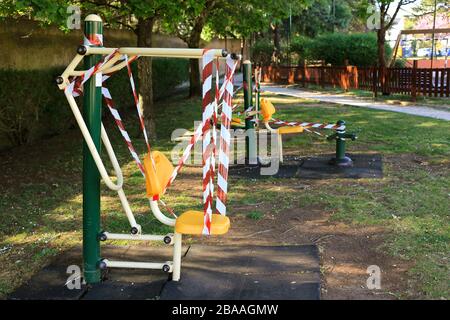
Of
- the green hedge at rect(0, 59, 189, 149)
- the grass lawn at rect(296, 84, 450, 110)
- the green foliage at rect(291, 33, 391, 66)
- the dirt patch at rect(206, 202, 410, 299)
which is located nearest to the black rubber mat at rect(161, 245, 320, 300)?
the dirt patch at rect(206, 202, 410, 299)

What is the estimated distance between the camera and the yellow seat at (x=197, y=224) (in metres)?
3.84

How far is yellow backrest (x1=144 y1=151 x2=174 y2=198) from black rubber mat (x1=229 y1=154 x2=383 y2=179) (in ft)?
12.2

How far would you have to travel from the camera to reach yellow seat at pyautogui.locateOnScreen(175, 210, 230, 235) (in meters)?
3.84

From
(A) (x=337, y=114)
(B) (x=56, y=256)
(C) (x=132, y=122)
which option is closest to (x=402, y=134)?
(A) (x=337, y=114)

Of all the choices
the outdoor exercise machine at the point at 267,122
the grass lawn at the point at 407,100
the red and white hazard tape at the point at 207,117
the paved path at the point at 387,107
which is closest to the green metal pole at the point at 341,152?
the outdoor exercise machine at the point at 267,122

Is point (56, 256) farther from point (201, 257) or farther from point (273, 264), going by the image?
point (273, 264)

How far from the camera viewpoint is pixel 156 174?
12.9 ft

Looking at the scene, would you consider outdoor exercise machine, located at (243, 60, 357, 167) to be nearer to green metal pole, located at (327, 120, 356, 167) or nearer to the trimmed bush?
green metal pole, located at (327, 120, 356, 167)

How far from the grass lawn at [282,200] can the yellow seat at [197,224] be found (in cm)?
138

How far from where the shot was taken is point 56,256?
4.76 metres

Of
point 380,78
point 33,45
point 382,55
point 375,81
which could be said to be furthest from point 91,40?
point 382,55

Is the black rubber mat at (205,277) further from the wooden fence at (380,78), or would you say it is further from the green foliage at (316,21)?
the green foliage at (316,21)

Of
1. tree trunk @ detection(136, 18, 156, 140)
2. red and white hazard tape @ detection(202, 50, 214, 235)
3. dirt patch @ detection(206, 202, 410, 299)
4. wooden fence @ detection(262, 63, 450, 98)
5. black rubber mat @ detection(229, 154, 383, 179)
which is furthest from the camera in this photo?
wooden fence @ detection(262, 63, 450, 98)
